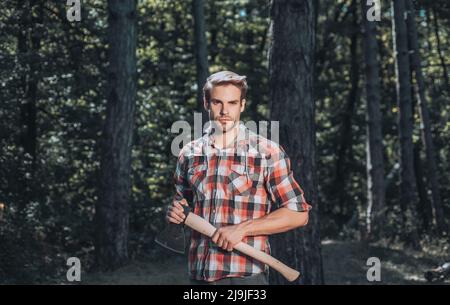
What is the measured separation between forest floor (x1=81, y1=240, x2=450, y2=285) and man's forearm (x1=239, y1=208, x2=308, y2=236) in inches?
373

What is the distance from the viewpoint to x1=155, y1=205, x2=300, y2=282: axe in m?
4.13

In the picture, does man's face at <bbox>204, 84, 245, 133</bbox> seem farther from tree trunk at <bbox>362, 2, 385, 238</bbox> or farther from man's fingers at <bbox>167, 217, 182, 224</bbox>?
tree trunk at <bbox>362, 2, 385, 238</bbox>

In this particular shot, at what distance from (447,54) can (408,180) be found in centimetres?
948

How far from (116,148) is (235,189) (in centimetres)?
1142

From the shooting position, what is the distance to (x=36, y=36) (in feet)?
63.5

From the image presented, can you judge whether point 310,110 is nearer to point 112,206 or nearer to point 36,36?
point 112,206

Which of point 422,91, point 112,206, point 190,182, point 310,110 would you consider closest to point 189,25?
point 422,91

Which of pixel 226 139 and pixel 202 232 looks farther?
pixel 226 139

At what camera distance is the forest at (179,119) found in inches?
355

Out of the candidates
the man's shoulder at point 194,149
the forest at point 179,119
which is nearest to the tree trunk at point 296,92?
the forest at point 179,119

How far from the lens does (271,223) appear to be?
4109mm

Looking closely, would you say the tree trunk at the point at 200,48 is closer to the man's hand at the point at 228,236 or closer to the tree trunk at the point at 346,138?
the tree trunk at the point at 346,138

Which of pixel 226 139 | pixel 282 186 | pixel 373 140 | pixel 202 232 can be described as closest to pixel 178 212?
pixel 202 232

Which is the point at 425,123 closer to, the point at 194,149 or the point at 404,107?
the point at 404,107
